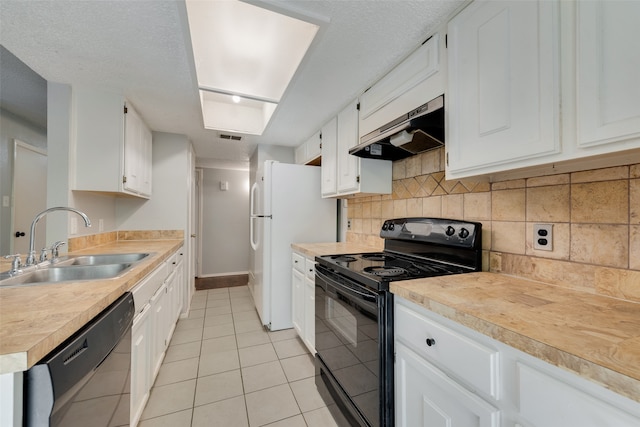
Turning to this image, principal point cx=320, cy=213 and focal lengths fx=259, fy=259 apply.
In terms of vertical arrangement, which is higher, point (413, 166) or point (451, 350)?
point (413, 166)

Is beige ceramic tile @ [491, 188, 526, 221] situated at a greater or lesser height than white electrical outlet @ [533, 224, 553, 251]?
greater

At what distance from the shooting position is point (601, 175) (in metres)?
0.95

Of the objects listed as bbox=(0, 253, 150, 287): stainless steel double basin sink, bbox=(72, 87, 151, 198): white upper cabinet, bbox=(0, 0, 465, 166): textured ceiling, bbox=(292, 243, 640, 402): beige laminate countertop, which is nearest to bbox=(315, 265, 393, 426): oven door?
bbox=(292, 243, 640, 402): beige laminate countertop

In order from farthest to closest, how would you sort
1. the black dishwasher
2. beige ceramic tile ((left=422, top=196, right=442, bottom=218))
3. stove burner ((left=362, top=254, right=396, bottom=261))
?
stove burner ((left=362, top=254, right=396, bottom=261)), beige ceramic tile ((left=422, top=196, right=442, bottom=218)), the black dishwasher

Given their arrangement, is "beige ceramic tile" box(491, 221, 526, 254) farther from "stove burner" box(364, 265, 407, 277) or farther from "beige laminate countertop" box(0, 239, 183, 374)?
"beige laminate countertop" box(0, 239, 183, 374)

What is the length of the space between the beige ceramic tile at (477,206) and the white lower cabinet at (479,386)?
2.28ft

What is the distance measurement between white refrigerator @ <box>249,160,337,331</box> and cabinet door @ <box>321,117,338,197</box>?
252mm

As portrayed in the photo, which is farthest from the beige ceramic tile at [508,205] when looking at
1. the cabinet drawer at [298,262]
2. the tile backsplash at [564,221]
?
the cabinet drawer at [298,262]

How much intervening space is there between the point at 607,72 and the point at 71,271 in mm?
2491

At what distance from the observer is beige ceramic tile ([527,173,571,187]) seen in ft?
3.47

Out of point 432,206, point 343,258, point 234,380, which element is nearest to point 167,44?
point 343,258

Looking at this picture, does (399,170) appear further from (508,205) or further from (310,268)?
(310,268)

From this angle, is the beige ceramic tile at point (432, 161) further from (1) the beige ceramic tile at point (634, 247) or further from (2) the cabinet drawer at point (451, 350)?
(2) the cabinet drawer at point (451, 350)

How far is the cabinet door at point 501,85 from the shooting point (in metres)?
0.86
